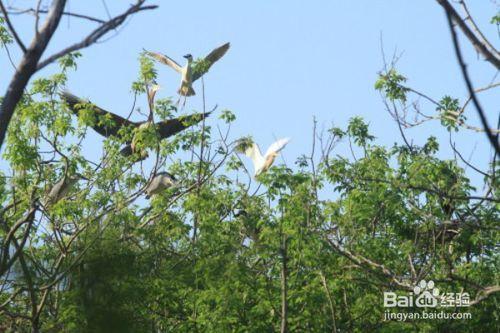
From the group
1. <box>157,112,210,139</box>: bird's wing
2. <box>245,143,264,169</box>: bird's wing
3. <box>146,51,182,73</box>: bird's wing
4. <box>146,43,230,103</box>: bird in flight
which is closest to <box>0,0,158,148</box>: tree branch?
<box>157,112,210,139</box>: bird's wing

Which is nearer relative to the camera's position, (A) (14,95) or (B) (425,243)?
(A) (14,95)

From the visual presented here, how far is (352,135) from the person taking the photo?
14.0 m

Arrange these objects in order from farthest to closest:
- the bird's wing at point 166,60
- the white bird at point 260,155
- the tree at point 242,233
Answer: the bird's wing at point 166,60 < the white bird at point 260,155 < the tree at point 242,233

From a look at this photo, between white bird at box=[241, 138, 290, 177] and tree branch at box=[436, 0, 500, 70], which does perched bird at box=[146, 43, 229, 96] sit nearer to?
white bird at box=[241, 138, 290, 177]

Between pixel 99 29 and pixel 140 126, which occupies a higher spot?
pixel 140 126

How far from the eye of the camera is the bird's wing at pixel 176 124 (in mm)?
13742

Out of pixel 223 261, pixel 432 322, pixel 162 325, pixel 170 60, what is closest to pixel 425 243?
pixel 432 322

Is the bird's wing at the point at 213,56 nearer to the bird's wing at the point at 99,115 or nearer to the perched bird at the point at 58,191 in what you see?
the bird's wing at the point at 99,115

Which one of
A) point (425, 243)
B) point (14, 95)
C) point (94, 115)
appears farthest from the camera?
point (94, 115)

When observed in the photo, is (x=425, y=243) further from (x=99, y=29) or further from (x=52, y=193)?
(x=99, y=29)

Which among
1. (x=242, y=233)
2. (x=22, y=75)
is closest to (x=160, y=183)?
A: (x=242, y=233)

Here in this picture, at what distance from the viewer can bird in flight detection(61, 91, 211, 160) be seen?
1328cm

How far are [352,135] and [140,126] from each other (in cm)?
274

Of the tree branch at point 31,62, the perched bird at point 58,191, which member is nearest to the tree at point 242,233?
the perched bird at point 58,191
